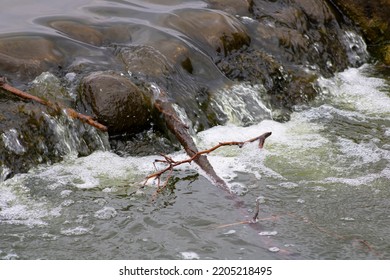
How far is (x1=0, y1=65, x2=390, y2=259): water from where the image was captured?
13.5ft

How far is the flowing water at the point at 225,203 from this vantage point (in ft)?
13.5

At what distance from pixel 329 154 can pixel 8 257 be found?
268 centimetres

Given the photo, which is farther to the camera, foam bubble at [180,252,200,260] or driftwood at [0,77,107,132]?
driftwood at [0,77,107,132]

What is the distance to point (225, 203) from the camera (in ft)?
15.4

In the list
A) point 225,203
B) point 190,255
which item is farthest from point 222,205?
point 190,255

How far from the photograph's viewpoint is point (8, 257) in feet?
13.0

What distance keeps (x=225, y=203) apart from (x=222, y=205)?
4cm

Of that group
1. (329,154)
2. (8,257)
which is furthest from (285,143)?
(8,257)

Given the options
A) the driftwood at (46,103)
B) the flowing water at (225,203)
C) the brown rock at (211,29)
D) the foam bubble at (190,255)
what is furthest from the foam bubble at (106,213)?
the brown rock at (211,29)

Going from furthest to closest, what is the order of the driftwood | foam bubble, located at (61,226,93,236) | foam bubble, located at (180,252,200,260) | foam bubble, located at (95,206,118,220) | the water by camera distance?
the driftwood < foam bubble, located at (95,206,118,220) < foam bubble, located at (61,226,93,236) < the water < foam bubble, located at (180,252,200,260)

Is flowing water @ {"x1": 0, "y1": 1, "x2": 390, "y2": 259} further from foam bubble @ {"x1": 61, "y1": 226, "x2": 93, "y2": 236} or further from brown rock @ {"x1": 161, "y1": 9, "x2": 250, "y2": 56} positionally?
brown rock @ {"x1": 161, "y1": 9, "x2": 250, "y2": 56}

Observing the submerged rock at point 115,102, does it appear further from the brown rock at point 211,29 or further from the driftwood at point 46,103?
the brown rock at point 211,29

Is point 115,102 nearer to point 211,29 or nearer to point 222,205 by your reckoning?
point 222,205

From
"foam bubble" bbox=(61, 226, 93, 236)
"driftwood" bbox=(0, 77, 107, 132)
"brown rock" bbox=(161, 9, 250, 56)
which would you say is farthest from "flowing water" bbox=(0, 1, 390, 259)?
"brown rock" bbox=(161, 9, 250, 56)
